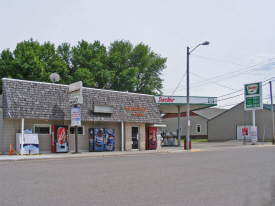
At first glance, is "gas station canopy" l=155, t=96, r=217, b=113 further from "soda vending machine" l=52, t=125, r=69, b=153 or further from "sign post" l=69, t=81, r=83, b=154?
"soda vending machine" l=52, t=125, r=69, b=153

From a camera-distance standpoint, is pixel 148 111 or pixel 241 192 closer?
pixel 241 192

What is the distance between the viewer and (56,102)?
2238cm

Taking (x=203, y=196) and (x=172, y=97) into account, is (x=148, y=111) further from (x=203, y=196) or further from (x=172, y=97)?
(x=203, y=196)

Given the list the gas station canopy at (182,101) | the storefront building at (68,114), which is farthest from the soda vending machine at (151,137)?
the gas station canopy at (182,101)

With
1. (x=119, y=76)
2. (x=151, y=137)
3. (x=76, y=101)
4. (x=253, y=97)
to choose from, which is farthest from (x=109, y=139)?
(x=119, y=76)

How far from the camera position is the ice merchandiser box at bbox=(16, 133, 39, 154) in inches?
799

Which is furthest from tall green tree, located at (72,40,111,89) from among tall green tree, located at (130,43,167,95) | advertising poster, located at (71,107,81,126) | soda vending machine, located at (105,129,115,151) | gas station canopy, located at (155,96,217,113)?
advertising poster, located at (71,107,81,126)

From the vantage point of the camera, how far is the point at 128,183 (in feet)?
30.1

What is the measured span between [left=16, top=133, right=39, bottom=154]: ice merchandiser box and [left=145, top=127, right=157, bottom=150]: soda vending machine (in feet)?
33.1

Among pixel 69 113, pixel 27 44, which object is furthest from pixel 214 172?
pixel 27 44

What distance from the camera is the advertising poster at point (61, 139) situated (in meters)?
22.0

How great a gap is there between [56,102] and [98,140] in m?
4.58

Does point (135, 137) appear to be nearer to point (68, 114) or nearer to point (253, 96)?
point (68, 114)

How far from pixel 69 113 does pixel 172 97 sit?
11.9m
